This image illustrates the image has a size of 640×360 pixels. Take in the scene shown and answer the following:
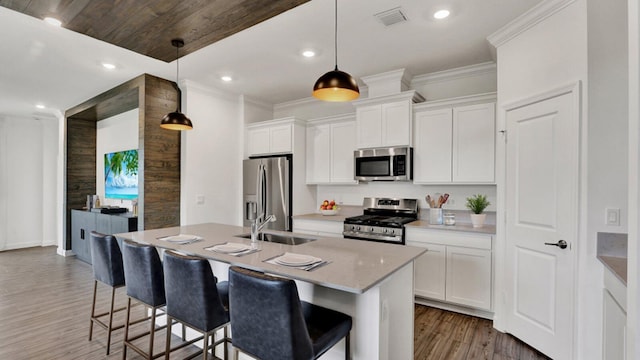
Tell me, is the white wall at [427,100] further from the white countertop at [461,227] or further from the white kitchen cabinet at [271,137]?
the white kitchen cabinet at [271,137]

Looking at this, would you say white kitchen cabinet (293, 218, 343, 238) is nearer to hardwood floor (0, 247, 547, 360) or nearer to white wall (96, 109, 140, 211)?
hardwood floor (0, 247, 547, 360)

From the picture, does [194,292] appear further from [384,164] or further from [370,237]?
[384,164]

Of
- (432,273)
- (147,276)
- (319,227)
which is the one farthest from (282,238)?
(432,273)

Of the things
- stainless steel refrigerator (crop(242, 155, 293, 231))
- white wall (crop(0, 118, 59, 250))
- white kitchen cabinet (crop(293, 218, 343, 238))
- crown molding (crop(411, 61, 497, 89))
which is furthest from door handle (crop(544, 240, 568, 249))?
white wall (crop(0, 118, 59, 250))

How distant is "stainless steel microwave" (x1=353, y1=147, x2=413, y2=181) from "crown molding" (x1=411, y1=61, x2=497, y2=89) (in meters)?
0.98

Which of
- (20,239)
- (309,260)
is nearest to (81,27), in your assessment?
(309,260)

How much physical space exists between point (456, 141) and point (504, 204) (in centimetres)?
96

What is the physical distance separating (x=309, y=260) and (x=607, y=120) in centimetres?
218

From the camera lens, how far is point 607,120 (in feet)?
6.70

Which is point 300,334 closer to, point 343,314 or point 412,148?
point 343,314

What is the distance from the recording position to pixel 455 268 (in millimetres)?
3193

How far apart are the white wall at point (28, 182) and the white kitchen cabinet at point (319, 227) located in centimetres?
615

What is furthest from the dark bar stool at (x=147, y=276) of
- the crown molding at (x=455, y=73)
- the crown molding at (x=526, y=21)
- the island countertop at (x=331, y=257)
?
the crown molding at (x=455, y=73)

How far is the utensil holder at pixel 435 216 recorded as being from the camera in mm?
3551
